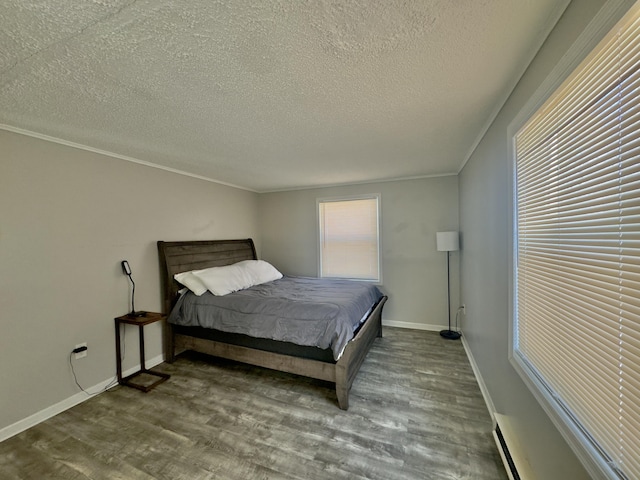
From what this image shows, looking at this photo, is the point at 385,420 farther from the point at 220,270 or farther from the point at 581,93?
the point at 220,270

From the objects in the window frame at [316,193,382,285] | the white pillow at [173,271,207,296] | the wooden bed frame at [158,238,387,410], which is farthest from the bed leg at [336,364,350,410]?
the window frame at [316,193,382,285]

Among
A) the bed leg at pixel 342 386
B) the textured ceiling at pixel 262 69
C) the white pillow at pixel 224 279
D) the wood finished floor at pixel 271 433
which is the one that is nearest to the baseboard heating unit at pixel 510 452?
the wood finished floor at pixel 271 433

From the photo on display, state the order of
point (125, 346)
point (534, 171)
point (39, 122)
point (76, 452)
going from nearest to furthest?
1. point (534, 171)
2. point (76, 452)
3. point (39, 122)
4. point (125, 346)

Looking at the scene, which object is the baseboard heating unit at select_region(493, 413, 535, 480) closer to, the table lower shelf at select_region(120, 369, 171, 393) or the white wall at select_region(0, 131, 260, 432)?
the table lower shelf at select_region(120, 369, 171, 393)

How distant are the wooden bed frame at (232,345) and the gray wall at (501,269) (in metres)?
1.11

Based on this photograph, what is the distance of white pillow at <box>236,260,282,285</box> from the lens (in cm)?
368

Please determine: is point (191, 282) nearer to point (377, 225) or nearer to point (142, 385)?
point (142, 385)

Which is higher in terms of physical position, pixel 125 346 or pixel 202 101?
pixel 202 101

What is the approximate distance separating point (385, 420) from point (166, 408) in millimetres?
1910

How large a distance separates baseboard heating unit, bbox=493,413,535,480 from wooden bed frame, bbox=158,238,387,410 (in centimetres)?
108

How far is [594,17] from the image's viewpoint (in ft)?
2.68

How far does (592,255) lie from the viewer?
85 centimetres

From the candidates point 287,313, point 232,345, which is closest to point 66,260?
point 232,345

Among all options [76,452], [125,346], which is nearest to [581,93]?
[76,452]
